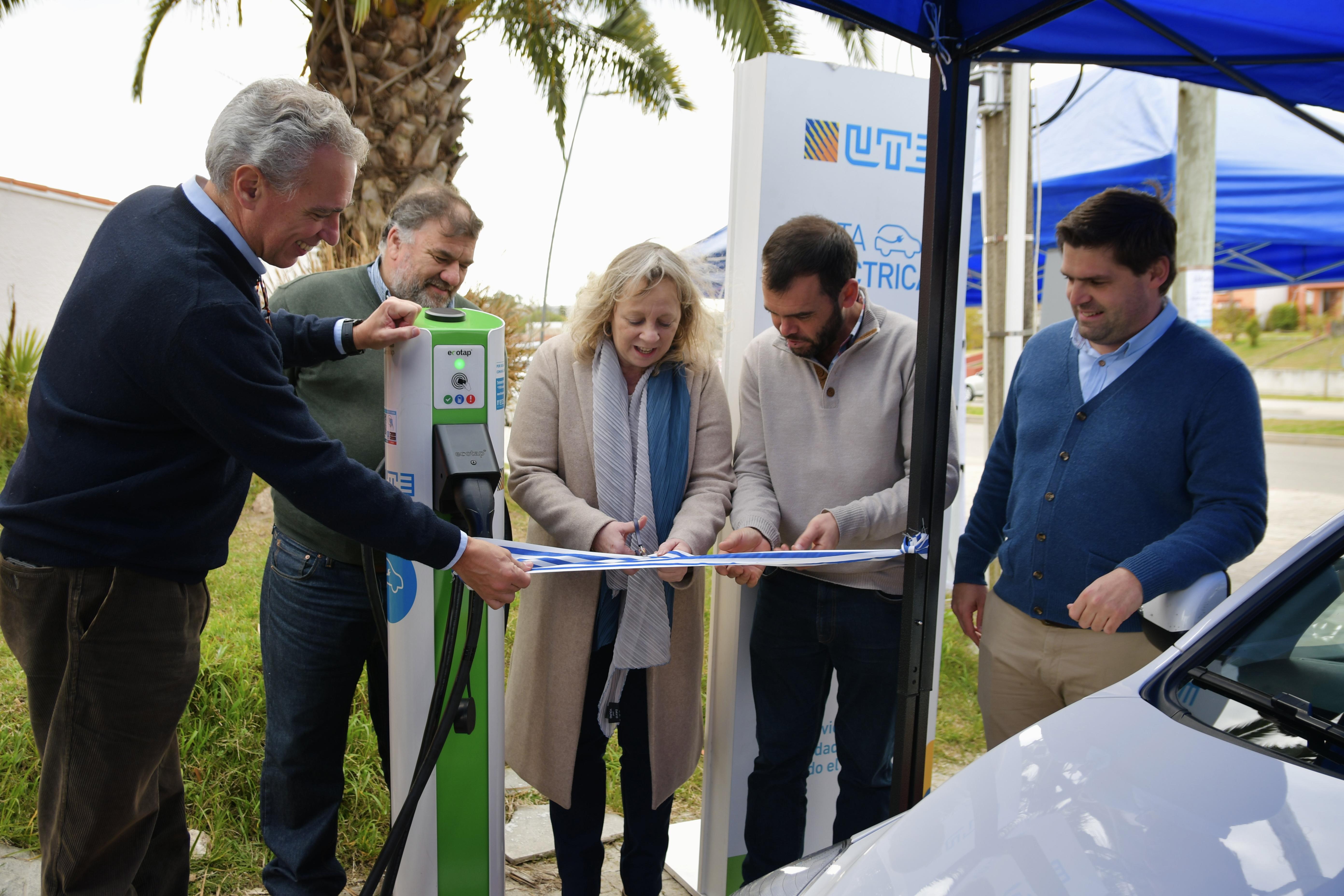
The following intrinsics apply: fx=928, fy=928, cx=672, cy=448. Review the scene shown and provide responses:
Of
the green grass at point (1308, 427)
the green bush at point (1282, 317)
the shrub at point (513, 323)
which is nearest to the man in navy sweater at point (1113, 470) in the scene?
→ the shrub at point (513, 323)

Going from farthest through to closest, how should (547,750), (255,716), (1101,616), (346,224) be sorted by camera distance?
(346,224)
(255,716)
(547,750)
(1101,616)

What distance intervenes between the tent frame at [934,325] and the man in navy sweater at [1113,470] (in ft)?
A: 0.80

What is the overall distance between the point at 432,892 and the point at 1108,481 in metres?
1.96

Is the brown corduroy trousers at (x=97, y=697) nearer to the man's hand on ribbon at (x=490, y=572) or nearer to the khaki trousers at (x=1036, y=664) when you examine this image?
the man's hand on ribbon at (x=490, y=572)

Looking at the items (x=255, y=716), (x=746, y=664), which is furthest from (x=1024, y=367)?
(x=255, y=716)

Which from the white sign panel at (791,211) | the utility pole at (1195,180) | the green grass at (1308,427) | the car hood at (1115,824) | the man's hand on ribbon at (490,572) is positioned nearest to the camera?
the car hood at (1115,824)

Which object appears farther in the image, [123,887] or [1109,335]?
[1109,335]

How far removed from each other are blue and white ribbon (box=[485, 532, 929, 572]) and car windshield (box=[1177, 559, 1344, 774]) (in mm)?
730

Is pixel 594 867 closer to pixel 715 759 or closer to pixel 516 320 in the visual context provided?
pixel 715 759

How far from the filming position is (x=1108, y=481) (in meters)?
2.21

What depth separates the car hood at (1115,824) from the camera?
1253 mm

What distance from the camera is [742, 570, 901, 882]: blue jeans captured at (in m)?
2.53

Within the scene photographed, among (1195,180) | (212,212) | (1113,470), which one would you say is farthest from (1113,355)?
(1195,180)

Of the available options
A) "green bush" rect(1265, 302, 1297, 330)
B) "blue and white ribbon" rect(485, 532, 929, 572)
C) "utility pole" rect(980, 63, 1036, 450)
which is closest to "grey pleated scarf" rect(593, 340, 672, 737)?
"blue and white ribbon" rect(485, 532, 929, 572)
